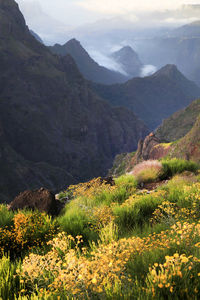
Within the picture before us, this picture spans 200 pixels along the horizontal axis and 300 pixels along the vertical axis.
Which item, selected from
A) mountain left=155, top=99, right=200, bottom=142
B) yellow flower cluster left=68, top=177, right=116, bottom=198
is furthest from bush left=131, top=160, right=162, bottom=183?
mountain left=155, top=99, right=200, bottom=142

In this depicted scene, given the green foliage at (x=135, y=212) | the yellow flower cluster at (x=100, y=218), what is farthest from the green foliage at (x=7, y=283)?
the green foliage at (x=135, y=212)

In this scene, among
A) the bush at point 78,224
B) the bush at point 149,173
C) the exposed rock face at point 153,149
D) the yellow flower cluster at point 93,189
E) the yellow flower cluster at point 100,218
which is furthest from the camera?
the exposed rock face at point 153,149

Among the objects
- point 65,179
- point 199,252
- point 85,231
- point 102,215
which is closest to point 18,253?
point 85,231

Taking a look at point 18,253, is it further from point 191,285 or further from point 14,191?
point 14,191

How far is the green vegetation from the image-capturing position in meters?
2.99

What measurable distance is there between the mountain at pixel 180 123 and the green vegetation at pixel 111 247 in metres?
120

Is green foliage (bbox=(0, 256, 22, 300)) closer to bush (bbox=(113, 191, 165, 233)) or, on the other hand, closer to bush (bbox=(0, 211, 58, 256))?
bush (bbox=(0, 211, 58, 256))

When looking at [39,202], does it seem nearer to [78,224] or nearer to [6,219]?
[6,219]

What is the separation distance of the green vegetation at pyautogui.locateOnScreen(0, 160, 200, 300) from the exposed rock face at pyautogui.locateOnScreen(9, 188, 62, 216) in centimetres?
69

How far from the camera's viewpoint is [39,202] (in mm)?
8211

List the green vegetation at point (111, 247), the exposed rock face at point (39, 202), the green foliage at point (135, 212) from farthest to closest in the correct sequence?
the exposed rock face at point (39, 202)
the green foliage at point (135, 212)
the green vegetation at point (111, 247)

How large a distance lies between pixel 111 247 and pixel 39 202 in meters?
4.97

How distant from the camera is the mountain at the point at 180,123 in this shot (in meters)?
129

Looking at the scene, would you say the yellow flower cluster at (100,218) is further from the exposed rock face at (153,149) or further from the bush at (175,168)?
the exposed rock face at (153,149)
